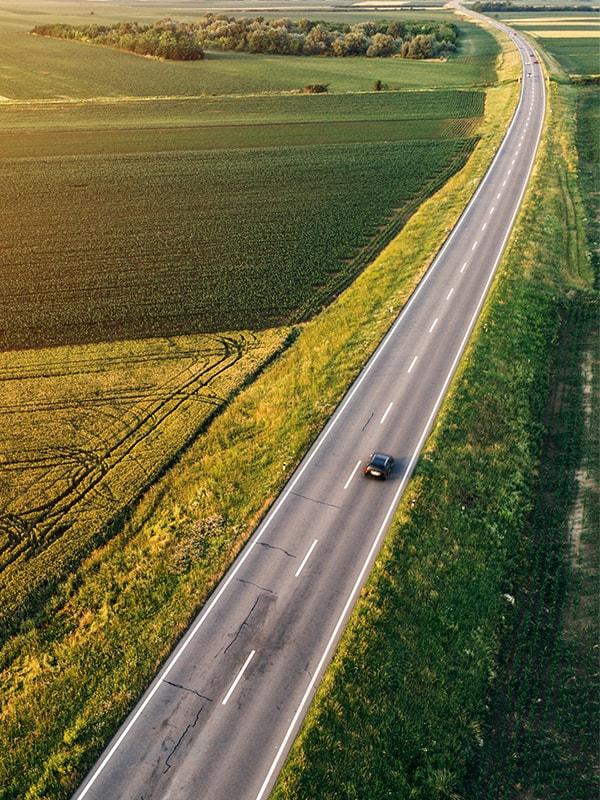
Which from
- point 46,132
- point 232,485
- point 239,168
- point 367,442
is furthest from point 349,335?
point 46,132

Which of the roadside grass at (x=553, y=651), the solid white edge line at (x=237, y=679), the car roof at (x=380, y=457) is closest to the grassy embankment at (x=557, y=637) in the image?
the roadside grass at (x=553, y=651)

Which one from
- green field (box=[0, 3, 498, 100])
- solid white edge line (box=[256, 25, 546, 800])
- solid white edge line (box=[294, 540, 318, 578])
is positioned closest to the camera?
solid white edge line (box=[256, 25, 546, 800])

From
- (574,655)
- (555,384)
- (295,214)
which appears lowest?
(574,655)

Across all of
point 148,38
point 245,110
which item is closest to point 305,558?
point 245,110

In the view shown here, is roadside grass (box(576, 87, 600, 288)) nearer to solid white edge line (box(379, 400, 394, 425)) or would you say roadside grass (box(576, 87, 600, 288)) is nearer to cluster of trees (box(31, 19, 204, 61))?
solid white edge line (box(379, 400, 394, 425))

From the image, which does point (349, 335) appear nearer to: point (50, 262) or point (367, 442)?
point (367, 442)

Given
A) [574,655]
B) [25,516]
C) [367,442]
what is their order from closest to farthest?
[574,655]
[25,516]
[367,442]

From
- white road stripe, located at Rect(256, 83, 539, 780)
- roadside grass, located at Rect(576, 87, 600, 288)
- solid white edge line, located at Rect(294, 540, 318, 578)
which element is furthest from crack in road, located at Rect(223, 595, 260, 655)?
roadside grass, located at Rect(576, 87, 600, 288)
